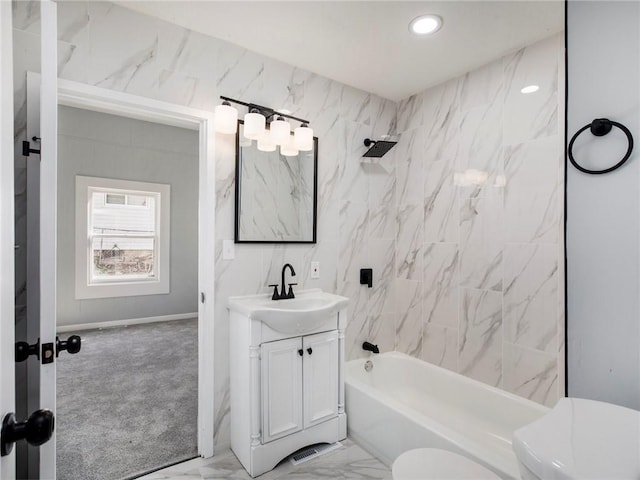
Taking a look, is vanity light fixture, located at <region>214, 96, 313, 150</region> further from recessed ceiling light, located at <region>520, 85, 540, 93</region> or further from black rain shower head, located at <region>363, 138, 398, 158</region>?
recessed ceiling light, located at <region>520, 85, 540, 93</region>

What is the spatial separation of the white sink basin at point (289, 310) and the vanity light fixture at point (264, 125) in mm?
993

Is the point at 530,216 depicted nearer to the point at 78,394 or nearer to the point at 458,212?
the point at 458,212

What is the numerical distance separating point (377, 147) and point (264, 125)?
3.04 feet

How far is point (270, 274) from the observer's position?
233 centimetres

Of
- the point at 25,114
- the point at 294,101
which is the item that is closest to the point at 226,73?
the point at 294,101

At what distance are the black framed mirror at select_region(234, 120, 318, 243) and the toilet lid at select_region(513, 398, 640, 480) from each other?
1.73m

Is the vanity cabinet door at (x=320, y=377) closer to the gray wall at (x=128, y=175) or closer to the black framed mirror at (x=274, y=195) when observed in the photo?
the black framed mirror at (x=274, y=195)

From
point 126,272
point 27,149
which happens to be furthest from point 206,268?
point 126,272

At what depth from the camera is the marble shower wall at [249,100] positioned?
1698 mm

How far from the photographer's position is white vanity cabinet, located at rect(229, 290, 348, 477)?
191 centimetres

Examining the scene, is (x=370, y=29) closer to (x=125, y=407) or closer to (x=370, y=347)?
(x=370, y=347)

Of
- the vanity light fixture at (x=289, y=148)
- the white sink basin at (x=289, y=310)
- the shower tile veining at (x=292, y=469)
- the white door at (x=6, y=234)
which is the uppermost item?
the vanity light fixture at (x=289, y=148)

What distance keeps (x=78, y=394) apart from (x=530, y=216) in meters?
3.54

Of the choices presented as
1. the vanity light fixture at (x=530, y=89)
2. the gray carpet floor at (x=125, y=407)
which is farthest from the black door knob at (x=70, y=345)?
the vanity light fixture at (x=530, y=89)
